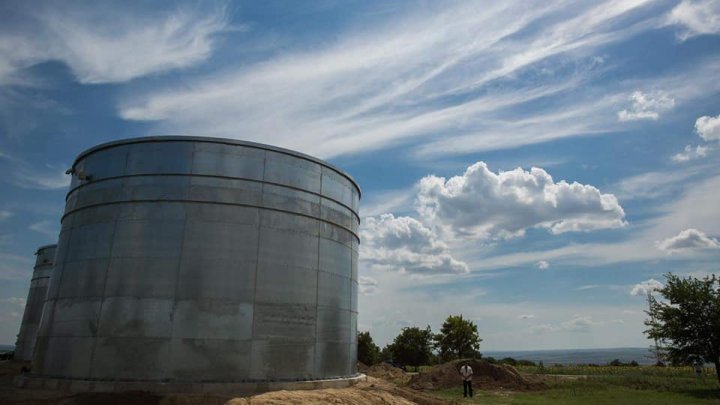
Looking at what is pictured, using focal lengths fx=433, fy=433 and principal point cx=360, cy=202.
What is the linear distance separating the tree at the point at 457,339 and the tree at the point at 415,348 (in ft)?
12.3

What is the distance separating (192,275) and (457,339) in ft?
152

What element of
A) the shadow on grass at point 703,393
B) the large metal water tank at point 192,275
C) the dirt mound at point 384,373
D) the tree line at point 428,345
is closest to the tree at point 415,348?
the tree line at point 428,345

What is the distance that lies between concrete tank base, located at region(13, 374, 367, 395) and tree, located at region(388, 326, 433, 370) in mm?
45783

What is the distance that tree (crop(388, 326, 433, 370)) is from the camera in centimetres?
6056

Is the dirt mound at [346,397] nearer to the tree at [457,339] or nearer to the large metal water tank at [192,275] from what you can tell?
the large metal water tank at [192,275]

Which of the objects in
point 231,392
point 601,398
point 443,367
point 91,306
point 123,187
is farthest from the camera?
point 443,367

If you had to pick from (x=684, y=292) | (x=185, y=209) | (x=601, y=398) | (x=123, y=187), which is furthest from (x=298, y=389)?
(x=684, y=292)

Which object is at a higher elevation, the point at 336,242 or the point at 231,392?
the point at 336,242

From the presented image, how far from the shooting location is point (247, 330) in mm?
16984

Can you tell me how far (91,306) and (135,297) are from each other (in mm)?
2068

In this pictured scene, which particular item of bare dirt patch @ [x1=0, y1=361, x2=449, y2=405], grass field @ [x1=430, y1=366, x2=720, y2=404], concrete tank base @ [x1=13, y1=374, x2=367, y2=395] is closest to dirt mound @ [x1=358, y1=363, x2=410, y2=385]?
grass field @ [x1=430, y1=366, x2=720, y2=404]

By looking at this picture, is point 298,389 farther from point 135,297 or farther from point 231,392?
point 135,297

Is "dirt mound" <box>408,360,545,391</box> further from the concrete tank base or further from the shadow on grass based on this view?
the concrete tank base

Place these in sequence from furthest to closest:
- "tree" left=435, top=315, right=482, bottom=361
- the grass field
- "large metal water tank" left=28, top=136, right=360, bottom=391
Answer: "tree" left=435, top=315, right=482, bottom=361 → the grass field → "large metal water tank" left=28, top=136, right=360, bottom=391
